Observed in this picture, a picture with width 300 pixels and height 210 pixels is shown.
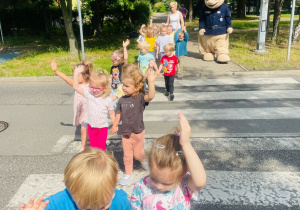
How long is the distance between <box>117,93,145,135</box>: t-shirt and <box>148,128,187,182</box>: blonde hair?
173 cm

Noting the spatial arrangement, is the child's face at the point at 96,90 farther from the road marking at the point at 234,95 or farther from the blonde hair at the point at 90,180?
the road marking at the point at 234,95

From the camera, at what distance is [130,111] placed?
12.6 feet

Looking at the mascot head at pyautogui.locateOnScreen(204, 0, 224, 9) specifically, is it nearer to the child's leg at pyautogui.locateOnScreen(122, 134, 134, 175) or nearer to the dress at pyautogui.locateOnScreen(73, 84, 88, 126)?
the dress at pyautogui.locateOnScreen(73, 84, 88, 126)

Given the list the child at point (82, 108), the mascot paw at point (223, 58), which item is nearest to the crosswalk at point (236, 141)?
the child at point (82, 108)

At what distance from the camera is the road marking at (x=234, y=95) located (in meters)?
7.47

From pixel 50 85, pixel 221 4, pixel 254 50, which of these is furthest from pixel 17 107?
pixel 254 50

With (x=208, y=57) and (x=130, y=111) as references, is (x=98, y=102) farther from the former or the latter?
(x=208, y=57)

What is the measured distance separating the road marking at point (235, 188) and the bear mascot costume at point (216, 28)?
7801mm

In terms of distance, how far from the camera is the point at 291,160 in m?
4.41

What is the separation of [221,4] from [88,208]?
10.7 meters

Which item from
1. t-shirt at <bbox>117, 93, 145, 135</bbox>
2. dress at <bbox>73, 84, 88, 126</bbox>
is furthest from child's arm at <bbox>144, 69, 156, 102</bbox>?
dress at <bbox>73, 84, 88, 126</bbox>

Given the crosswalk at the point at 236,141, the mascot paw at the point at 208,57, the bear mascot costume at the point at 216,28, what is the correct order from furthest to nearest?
the mascot paw at the point at 208,57, the bear mascot costume at the point at 216,28, the crosswalk at the point at 236,141

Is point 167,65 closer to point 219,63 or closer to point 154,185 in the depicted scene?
point 219,63

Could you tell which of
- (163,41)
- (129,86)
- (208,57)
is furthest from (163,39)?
(129,86)
